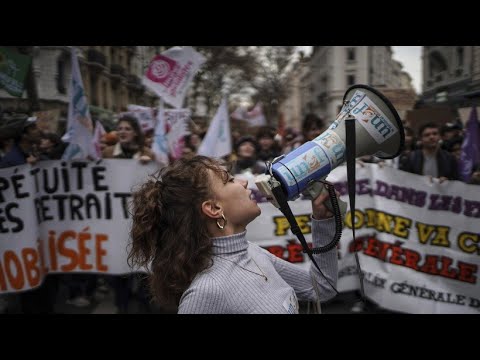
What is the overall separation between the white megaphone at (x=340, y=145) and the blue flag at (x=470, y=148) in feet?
8.64

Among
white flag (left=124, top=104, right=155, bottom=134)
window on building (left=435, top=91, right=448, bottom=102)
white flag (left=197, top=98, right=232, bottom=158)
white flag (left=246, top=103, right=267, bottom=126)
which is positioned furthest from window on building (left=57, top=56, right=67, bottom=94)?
window on building (left=435, top=91, right=448, bottom=102)

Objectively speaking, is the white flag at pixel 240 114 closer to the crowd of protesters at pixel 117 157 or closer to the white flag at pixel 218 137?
the white flag at pixel 218 137

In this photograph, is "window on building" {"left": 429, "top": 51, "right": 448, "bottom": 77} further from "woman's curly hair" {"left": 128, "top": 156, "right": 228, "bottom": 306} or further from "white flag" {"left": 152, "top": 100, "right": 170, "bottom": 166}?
"woman's curly hair" {"left": 128, "top": 156, "right": 228, "bottom": 306}

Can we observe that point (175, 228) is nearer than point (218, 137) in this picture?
Yes

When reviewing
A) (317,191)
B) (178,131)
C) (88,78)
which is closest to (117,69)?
(88,78)

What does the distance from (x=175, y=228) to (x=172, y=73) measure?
3350 millimetres

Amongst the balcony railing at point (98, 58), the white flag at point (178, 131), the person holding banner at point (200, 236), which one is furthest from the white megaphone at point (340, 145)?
the balcony railing at point (98, 58)

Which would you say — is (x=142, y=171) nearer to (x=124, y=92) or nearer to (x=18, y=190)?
(x=18, y=190)

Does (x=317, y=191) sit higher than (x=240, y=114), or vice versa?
(x=240, y=114)

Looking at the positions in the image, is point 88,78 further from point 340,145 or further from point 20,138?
point 340,145

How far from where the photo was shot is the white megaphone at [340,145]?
1.39 m

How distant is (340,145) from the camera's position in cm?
146

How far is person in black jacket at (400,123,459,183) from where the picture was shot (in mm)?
3893
